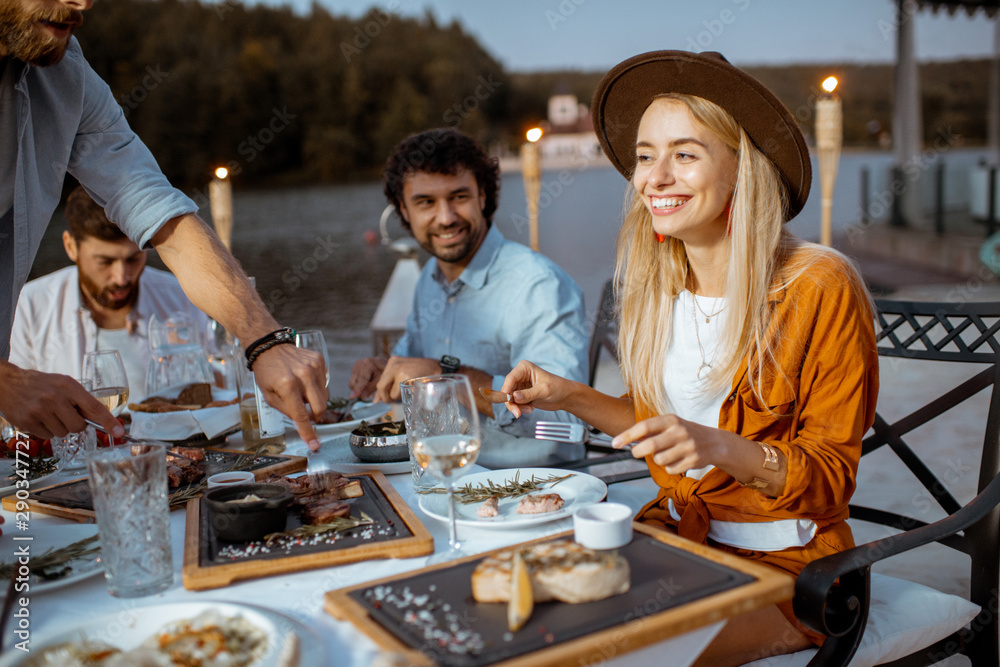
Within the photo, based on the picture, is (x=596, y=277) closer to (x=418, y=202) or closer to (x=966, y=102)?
(x=418, y=202)

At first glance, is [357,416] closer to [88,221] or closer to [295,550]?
[295,550]

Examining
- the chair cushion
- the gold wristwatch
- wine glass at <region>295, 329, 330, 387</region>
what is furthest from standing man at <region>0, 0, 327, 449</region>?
the chair cushion

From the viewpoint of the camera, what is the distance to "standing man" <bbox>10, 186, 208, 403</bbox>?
317 centimetres

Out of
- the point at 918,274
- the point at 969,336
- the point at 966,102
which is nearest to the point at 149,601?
the point at 969,336

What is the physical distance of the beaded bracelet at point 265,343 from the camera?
1524 mm

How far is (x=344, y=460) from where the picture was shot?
5.48 ft

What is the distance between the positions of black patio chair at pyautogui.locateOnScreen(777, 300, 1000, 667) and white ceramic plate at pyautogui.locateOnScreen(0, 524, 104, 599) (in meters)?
1.07

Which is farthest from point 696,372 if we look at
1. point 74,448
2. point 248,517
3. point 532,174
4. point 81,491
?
point 532,174

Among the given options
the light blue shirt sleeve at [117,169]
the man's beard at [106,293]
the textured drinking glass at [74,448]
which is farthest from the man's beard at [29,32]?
the man's beard at [106,293]

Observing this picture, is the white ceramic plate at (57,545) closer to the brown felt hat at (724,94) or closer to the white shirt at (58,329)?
the brown felt hat at (724,94)

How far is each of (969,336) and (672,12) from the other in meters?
24.8

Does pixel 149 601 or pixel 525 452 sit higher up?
pixel 149 601

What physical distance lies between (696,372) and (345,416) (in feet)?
3.05

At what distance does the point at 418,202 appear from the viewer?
113 inches
